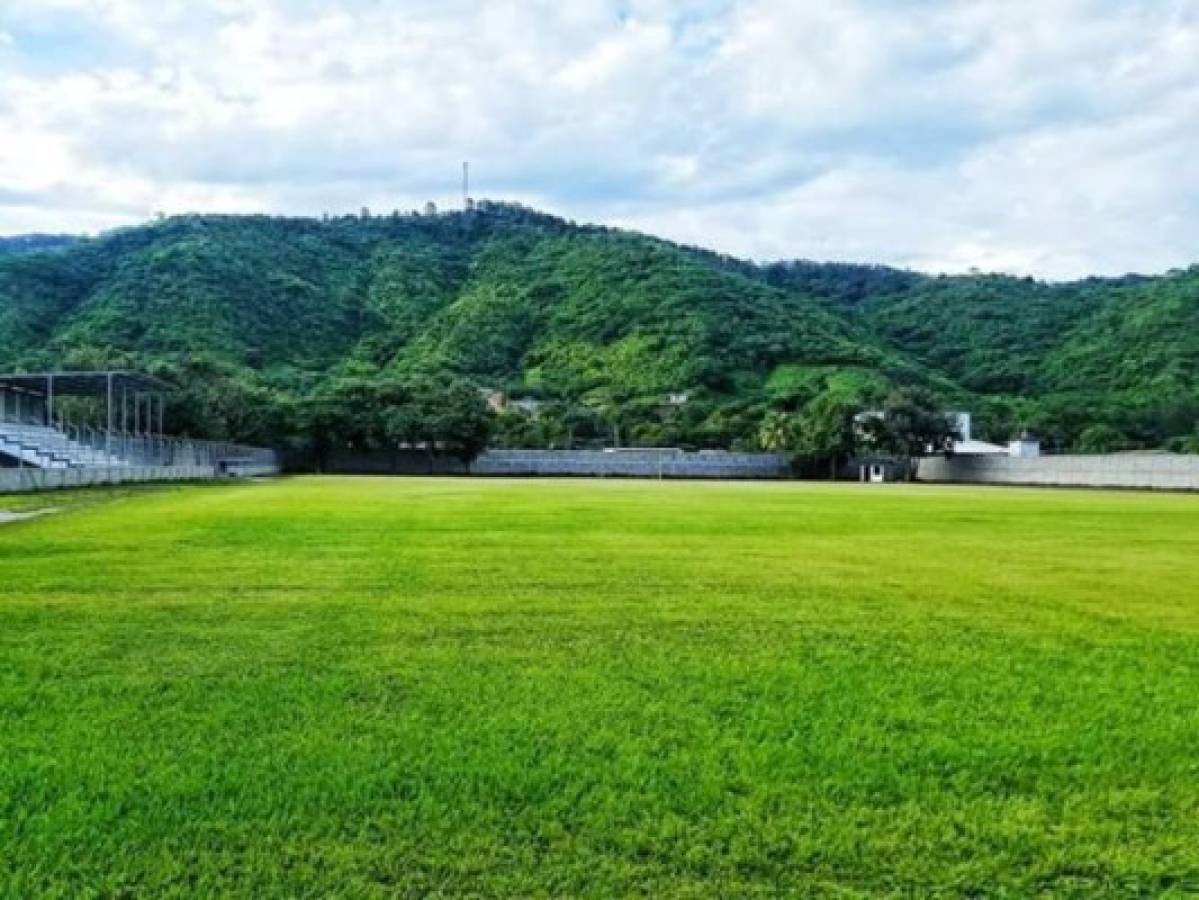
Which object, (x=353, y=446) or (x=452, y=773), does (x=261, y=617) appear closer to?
(x=452, y=773)

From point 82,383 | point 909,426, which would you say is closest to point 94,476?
point 82,383

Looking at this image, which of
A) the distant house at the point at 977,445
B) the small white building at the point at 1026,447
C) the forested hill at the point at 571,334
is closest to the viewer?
the small white building at the point at 1026,447

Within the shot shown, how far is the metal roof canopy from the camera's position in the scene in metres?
40.1

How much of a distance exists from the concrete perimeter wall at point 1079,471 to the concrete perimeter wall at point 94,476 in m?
41.8

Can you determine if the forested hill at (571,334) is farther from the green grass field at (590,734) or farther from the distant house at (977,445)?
the green grass field at (590,734)

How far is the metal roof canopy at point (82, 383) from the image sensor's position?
1580 inches

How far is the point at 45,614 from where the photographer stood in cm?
777

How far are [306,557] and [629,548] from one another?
3.91 meters

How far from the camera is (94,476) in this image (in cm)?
3481

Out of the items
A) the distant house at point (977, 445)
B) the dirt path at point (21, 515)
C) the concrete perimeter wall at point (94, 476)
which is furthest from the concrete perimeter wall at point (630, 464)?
the dirt path at point (21, 515)

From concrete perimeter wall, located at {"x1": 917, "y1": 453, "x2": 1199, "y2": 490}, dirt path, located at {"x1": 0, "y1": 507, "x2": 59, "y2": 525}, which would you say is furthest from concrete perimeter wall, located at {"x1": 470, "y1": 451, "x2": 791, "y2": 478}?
dirt path, located at {"x1": 0, "y1": 507, "x2": 59, "y2": 525}

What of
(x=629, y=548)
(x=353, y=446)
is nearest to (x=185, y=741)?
(x=629, y=548)

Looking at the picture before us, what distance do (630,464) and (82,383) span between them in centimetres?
3986

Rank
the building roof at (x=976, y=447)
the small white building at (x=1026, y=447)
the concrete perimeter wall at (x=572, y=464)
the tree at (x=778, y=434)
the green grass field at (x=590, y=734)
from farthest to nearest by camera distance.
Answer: the building roof at (x=976, y=447)
the tree at (x=778, y=434)
the small white building at (x=1026, y=447)
the concrete perimeter wall at (x=572, y=464)
the green grass field at (x=590, y=734)
